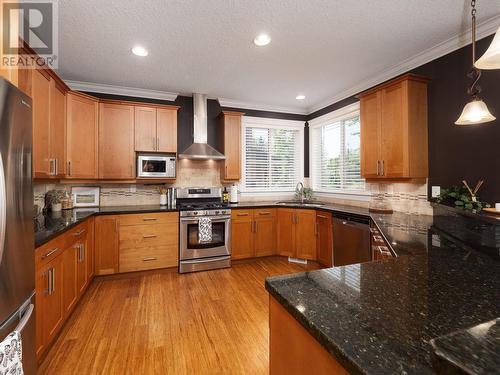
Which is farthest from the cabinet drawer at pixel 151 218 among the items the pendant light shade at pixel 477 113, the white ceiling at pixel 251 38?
the pendant light shade at pixel 477 113

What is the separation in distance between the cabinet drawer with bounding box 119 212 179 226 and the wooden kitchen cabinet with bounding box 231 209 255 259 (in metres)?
0.91

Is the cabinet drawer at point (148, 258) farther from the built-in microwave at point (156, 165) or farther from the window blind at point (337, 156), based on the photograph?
the window blind at point (337, 156)

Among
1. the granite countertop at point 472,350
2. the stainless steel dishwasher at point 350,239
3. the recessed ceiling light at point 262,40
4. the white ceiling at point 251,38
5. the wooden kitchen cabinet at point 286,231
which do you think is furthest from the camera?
the wooden kitchen cabinet at point 286,231

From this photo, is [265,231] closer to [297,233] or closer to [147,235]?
[297,233]

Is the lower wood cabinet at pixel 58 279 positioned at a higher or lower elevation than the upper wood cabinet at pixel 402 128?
lower

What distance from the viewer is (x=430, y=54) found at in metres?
2.77

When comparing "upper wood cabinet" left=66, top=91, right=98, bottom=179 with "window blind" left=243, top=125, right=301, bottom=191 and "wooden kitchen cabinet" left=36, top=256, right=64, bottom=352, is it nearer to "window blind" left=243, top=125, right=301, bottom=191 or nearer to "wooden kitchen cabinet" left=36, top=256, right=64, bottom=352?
"wooden kitchen cabinet" left=36, top=256, right=64, bottom=352

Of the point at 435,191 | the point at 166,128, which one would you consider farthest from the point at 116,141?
the point at 435,191

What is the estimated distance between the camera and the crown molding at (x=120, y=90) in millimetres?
3604

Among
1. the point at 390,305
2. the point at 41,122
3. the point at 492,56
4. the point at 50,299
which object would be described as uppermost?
the point at 41,122

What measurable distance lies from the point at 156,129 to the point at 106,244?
1.81 m

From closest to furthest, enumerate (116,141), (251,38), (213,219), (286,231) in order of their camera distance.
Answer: (251,38) < (116,141) < (213,219) < (286,231)

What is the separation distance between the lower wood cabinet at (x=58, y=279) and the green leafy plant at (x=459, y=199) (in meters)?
3.46

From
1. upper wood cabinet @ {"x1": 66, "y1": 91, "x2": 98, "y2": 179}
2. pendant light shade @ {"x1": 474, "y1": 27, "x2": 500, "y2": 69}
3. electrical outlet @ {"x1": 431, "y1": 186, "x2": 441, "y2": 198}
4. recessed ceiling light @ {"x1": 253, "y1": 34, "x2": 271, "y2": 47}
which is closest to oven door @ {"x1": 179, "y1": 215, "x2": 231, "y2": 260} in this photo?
upper wood cabinet @ {"x1": 66, "y1": 91, "x2": 98, "y2": 179}
